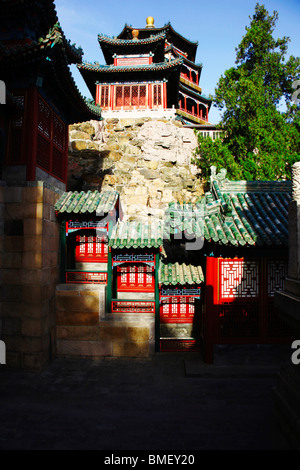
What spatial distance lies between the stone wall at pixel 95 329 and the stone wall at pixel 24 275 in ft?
2.40

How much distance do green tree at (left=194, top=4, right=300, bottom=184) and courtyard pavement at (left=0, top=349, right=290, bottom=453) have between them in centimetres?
1299

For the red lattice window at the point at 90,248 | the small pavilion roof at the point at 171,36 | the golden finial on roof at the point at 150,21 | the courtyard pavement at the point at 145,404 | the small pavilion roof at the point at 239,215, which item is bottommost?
the courtyard pavement at the point at 145,404

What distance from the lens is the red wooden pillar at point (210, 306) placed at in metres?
8.12

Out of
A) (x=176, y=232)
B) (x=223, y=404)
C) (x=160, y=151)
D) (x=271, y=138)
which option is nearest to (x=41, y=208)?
(x=176, y=232)

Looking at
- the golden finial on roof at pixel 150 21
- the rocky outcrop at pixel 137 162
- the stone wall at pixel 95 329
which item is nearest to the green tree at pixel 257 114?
the rocky outcrop at pixel 137 162

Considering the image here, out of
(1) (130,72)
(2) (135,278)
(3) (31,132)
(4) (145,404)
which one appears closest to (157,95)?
(1) (130,72)

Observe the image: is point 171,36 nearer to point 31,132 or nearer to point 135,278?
point 31,132

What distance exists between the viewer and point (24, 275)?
802 cm

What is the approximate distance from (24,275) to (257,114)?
17874mm

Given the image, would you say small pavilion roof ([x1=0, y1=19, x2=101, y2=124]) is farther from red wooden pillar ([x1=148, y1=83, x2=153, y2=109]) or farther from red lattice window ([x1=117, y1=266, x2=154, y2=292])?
red wooden pillar ([x1=148, y1=83, x2=153, y2=109])

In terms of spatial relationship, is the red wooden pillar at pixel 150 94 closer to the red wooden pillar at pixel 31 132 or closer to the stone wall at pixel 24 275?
the red wooden pillar at pixel 31 132

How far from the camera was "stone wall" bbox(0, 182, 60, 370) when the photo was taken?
7922 mm

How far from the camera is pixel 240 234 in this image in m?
8.05

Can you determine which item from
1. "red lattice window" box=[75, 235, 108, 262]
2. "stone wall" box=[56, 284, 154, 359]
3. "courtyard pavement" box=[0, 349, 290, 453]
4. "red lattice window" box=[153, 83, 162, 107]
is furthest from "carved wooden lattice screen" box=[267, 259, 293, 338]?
"red lattice window" box=[153, 83, 162, 107]
